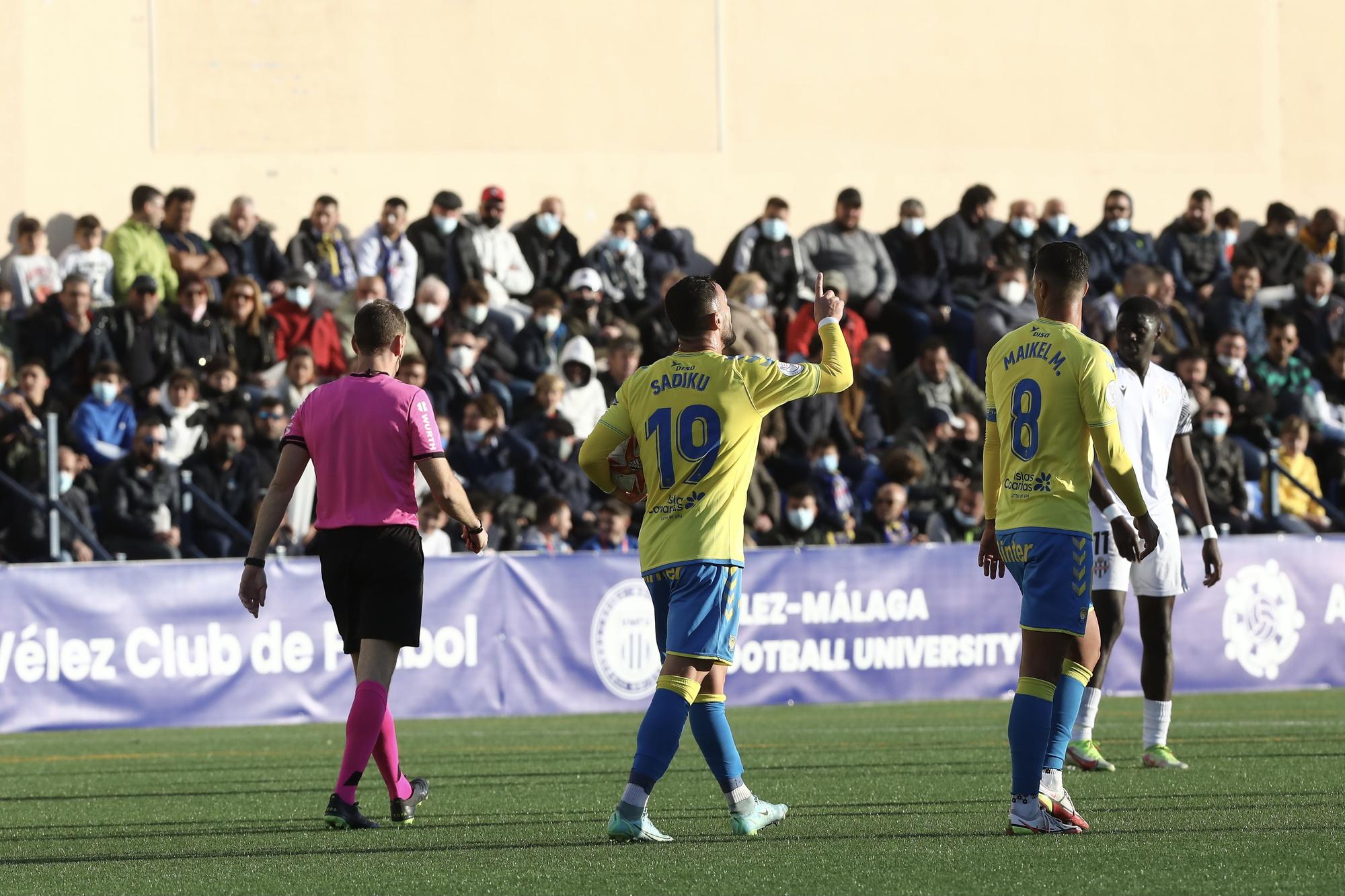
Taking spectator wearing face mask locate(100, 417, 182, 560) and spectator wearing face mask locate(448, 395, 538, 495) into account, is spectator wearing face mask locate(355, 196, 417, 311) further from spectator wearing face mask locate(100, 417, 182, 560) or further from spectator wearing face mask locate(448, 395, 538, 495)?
spectator wearing face mask locate(100, 417, 182, 560)

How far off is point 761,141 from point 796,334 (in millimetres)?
5571

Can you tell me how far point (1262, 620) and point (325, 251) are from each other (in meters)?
9.38

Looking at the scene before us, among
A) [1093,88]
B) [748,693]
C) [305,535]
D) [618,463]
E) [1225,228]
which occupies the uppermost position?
[1093,88]

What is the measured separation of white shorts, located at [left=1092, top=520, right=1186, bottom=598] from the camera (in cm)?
994

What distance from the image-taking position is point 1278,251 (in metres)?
23.0

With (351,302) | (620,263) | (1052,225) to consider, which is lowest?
(351,302)

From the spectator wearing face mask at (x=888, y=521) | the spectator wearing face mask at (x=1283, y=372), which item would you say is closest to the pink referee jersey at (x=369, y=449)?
the spectator wearing face mask at (x=888, y=521)

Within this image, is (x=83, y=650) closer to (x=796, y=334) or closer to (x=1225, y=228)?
(x=796, y=334)

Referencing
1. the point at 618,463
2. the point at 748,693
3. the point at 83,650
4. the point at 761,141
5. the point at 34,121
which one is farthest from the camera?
the point at 761,141

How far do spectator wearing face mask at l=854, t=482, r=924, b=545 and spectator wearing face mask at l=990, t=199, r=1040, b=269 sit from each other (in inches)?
172

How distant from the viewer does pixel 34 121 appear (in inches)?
856

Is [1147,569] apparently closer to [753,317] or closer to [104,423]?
[753,317]

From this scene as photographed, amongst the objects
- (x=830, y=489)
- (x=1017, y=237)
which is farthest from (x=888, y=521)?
(x=1017, y=237)

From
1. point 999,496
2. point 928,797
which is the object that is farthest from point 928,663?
point 999,496
